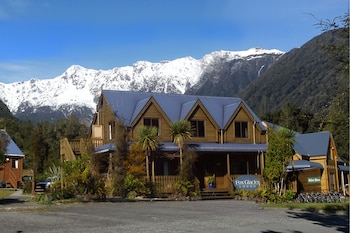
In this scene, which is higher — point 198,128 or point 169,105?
point 169,105

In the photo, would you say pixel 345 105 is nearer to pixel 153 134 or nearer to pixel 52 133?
pixel 153 134

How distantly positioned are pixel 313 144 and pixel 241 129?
922cm

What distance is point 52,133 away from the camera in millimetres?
82688

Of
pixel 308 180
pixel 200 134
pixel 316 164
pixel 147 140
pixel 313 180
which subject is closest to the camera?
pixel 147 140

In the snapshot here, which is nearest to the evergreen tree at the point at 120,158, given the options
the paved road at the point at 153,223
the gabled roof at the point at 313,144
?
the paved road at the point at 153,223

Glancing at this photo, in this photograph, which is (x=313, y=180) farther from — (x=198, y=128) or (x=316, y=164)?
(x=198, y=128)

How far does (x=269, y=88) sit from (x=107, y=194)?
523 feet

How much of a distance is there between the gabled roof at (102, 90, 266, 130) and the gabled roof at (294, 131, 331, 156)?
520 centimetres

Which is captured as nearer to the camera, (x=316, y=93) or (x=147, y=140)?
(x=147, y=140)

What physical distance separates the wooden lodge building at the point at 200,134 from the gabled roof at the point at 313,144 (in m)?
0.43

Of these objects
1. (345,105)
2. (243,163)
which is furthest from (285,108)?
(345,105)

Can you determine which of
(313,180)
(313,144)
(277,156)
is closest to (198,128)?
(277,156)

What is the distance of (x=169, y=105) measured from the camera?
4128 cm

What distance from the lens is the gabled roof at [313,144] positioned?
4494cm
